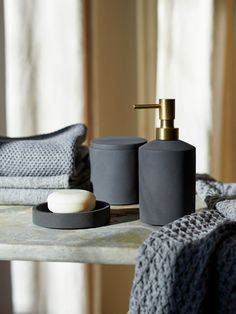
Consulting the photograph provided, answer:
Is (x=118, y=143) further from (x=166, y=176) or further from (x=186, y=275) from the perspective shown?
(x=186, y=275)

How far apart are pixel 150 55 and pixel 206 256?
0.69 meters

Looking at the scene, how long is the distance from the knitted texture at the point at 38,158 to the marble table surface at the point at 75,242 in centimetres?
10

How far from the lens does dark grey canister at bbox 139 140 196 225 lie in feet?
2.46

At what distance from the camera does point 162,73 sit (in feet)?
3.98

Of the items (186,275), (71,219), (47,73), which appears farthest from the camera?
(47,73)

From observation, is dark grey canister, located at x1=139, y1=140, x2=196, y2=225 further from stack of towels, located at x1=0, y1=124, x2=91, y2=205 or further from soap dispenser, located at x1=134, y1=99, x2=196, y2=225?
stack of towels, located at x1=0, y1=124, x2=91, y2=205

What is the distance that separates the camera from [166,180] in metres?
0.75

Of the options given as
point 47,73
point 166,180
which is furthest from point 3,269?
point 166,180

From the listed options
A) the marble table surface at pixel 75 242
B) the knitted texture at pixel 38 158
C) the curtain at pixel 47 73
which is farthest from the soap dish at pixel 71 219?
the curtain at pixel 47 73

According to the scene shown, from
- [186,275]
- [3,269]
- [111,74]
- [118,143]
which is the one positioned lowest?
[3,269]

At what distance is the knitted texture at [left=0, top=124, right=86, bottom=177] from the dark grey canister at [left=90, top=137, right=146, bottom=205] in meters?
0.04

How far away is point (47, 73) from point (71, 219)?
0.53m

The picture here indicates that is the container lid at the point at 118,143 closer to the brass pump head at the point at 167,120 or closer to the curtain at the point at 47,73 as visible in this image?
the brass pump head at the point at 167,120

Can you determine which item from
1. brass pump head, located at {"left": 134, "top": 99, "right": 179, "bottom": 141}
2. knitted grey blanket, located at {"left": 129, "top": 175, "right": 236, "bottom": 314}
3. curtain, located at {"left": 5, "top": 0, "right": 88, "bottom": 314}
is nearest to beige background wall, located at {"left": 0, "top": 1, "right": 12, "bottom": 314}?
curtain, located at {"left": 5, "top": 0, "right": 88, "bottom": 314}
